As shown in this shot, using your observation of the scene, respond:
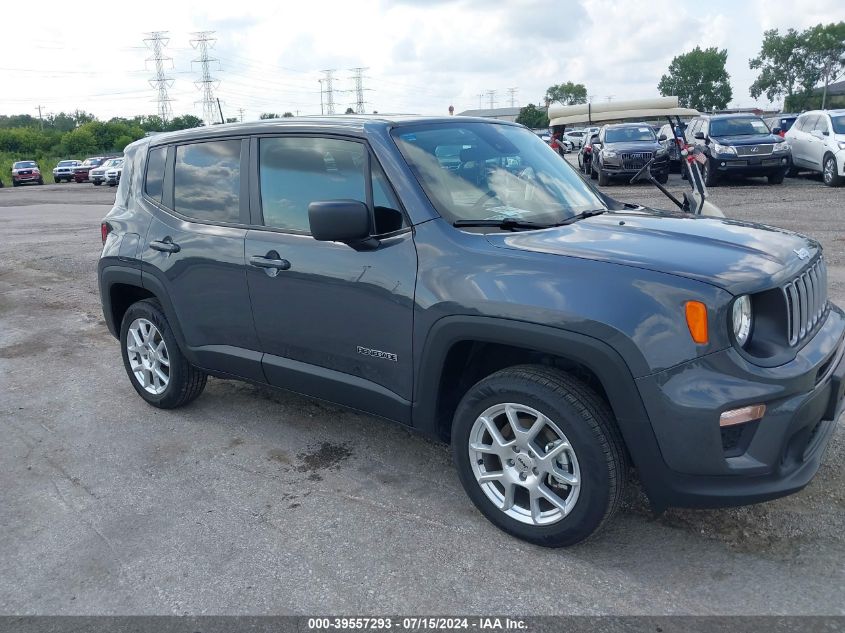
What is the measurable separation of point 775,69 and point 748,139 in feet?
354

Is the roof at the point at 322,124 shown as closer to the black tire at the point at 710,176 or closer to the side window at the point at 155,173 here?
the side window at the point at 155,173

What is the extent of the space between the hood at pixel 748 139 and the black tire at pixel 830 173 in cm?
119

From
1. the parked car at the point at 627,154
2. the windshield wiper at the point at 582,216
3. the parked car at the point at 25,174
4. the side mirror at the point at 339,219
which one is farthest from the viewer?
the parked car at the point at 25,174

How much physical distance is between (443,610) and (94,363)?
4566 millimetres

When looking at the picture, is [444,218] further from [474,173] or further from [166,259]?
[166,259]

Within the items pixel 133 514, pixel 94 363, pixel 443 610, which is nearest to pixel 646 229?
pixel 443 610

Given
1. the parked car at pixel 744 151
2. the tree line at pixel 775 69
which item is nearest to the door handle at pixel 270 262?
the parked car at pixel 744 151

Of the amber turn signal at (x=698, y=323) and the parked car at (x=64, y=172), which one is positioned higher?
the parked car at (x=64, y=172)

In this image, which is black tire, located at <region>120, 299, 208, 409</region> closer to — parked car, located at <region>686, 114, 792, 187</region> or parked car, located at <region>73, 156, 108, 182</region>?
parked car, located at <region>686, 114, 792, 187</region>

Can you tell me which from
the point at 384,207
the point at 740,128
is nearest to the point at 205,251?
the point at 384,207

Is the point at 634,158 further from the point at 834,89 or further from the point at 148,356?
the point at 834,89

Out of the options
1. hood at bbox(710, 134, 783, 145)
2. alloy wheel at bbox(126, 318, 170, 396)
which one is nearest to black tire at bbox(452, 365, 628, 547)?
alloy wheel at bbox(126, 318, 170, 396)

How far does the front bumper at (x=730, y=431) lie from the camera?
274 cm

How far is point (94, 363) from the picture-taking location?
638 cm
